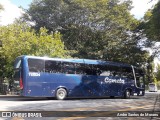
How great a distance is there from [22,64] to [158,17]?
30.0 ft

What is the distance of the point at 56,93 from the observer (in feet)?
73.2

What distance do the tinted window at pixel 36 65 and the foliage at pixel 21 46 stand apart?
7.57m

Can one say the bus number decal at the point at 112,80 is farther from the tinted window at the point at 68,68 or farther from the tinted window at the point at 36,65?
the tinted window at the point at 36,65

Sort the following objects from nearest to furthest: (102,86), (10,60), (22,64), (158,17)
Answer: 1. (158,17)
2. (22,64)
3. (102,86)
4. (10,60)

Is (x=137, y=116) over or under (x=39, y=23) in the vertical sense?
under

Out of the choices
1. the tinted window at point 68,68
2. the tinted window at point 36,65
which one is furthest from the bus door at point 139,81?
the tinted window at point 36,65

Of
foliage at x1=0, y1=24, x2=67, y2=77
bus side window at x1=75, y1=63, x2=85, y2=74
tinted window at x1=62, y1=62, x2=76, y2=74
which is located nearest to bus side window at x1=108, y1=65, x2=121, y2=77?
bus side window at x1=75, y1=63, x2=85, y2=74

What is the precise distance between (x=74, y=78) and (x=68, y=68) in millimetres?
975

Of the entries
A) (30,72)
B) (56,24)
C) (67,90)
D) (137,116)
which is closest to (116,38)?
(56,24)

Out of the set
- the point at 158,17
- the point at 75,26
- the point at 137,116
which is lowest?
the point at 137,116

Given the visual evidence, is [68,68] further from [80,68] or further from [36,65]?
[36,65]

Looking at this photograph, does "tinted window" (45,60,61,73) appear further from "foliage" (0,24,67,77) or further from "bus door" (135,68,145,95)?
"bus door" (135,68,145,95)

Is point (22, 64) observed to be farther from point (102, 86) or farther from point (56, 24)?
point (56, 24)

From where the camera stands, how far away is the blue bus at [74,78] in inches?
817
